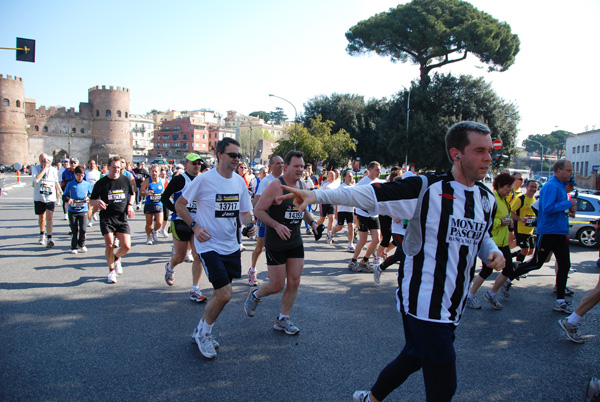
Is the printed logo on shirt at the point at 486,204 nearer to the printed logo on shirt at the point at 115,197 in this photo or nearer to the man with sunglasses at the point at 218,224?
the man with sunglasses at the point at 218,224

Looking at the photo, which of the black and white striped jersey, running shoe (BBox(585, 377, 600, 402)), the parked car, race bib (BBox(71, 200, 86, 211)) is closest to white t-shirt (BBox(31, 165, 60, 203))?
race bib (BBox(71, 200, 86, 211))

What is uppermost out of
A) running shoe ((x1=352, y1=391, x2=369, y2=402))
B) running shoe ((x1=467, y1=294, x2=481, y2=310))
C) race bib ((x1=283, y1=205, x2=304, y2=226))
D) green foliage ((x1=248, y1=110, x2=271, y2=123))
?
green foliage ((x1=248, y1=110, x2=271, y2=123))

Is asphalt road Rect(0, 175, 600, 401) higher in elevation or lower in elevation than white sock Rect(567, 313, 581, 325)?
lower

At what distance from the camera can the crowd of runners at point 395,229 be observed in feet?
7.48

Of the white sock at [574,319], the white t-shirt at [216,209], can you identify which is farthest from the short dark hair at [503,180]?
the white t-shirt at [216,209]

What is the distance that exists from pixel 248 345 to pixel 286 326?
0.49 meters

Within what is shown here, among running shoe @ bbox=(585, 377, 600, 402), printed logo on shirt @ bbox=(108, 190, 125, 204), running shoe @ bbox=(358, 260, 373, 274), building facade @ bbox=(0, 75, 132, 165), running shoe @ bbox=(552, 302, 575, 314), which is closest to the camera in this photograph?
running shoe @ bbox=(585, 377, 600, 402)

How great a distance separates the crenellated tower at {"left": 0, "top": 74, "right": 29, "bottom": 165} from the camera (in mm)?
66938

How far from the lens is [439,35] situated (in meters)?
34.2

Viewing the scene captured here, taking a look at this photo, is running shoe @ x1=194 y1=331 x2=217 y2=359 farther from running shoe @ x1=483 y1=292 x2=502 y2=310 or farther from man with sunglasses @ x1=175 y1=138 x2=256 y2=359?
running shoe @ x1=483 y1=292 x2=502 y2=310

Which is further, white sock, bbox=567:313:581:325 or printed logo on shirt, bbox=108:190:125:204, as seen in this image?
printed logo on shirt, bbox=108:190:125:204

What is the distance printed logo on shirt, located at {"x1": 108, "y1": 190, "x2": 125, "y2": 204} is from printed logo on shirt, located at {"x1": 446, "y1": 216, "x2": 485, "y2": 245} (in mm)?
5545

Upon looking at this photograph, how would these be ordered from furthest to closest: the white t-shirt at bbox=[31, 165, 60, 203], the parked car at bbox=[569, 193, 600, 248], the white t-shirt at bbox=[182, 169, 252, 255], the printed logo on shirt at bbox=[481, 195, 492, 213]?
the parked car at bbox=[569, 193, 600, 248] → the white t-shirt at bbox=[31, 165, 60, 203] → the white t-shirt at bbox=[182, 169, 252, 255] → the printed logo on shirt at bbox=[481, 195, 492, 213]

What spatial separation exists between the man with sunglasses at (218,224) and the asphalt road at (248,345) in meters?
0.43
